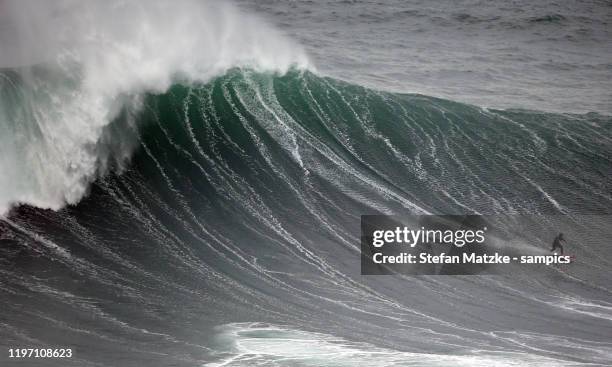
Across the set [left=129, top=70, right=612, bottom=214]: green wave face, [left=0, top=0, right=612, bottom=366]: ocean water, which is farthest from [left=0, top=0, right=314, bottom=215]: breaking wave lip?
[left=129, top=70, right=612, bottom=214]: green wave face

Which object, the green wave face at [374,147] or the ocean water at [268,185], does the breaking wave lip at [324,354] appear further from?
the green wave face at [374,147]

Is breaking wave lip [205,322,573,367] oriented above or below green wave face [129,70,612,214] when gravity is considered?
below

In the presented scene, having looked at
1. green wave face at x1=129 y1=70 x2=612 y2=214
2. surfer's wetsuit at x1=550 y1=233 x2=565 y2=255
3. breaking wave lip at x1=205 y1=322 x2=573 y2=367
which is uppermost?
green wave face at x1=129 y1=70 x2=612 y2=214

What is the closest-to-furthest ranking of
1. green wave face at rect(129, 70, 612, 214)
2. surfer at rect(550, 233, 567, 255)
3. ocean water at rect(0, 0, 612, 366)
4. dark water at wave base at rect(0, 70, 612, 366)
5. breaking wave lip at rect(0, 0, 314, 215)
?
1. dark water at wave base at rect(0, 70, 612, 366)
2. ocean water at rect(0, 0, 612, 366)
3. surfer at rect(550, 233, 567, 255)
4. breaking wave lip at rect(0, 0, 314, 215)
5. green wave face at rect(129, 70, 612, 214)

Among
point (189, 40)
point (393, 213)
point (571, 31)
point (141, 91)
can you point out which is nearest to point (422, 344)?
point (393, 213)

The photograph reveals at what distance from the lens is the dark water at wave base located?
340 inches

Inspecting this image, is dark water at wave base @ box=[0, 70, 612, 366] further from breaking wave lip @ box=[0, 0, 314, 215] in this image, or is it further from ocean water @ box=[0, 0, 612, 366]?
breaking wave lip @ box=[0, 0, 314, 215]

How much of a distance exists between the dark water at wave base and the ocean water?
35 mm

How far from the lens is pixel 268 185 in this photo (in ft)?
40.8

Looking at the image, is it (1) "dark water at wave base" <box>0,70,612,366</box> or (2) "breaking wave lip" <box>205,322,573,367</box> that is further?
(1) "dark water at wave base" <box>0,70,612,366</box>

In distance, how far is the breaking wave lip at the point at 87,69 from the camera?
472 inches

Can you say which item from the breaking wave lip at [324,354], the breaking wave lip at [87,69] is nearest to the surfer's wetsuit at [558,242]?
the breaking wave lip at [324,354]

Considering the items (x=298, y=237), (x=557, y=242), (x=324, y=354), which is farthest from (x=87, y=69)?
(x=557, y=242)

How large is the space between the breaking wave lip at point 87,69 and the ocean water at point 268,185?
4 cm
